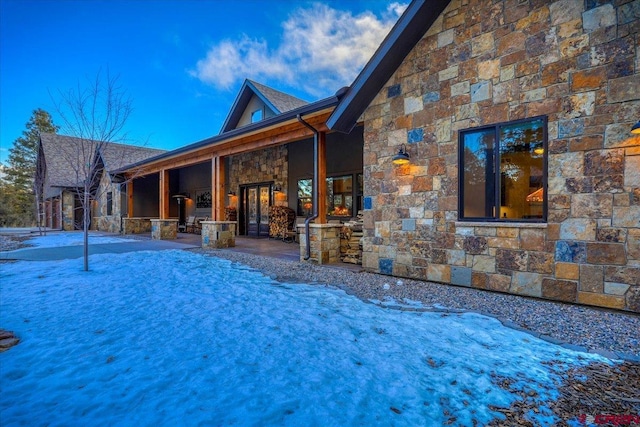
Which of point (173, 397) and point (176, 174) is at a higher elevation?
point (176, 174)

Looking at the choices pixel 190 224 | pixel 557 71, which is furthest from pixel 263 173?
pixel 557 71

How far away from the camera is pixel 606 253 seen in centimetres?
344

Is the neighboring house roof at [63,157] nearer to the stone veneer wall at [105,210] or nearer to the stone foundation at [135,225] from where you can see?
the stone veneer wall at [105,210]

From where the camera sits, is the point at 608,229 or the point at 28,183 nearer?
the point at 608,229

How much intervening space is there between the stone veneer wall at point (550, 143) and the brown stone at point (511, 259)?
0.01 metres

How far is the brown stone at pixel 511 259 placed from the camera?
398 centimetres

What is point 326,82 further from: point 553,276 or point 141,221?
point 553,276

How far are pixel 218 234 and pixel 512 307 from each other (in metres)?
7.61

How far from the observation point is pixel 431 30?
479cm

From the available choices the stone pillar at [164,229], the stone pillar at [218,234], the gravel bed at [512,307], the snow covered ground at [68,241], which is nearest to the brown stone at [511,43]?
the gravel bed at [512,307]

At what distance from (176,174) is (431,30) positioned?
15016 mm

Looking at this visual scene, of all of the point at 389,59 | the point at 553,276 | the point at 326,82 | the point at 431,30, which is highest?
the point at 326,82

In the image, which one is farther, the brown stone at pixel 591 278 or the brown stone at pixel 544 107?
the brown stone at pixel 544 107

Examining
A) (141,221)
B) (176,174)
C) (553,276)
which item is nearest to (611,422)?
(553,276)
